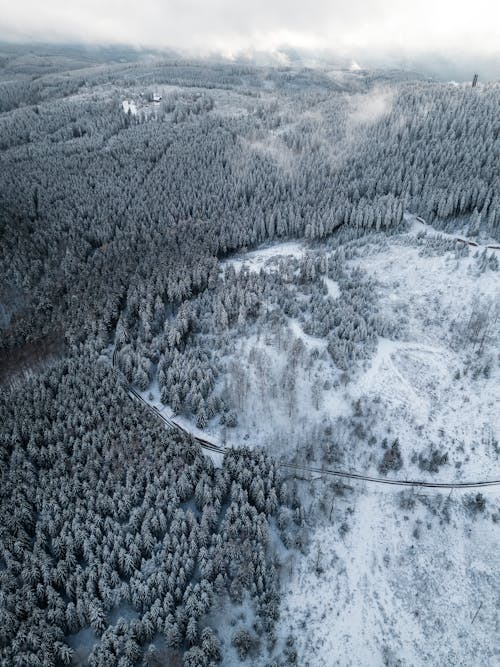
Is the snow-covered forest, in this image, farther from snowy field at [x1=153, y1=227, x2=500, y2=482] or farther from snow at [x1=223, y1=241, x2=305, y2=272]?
snow at [x1=223, y1=241, x2=305, y2=272]

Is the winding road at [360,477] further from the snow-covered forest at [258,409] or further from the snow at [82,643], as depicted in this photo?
the snow at [82,643]

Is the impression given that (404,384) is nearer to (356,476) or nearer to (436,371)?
(436,371)

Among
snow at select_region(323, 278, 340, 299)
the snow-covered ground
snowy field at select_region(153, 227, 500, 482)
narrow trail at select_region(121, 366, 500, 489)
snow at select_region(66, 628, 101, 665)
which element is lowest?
the snow-covered ground

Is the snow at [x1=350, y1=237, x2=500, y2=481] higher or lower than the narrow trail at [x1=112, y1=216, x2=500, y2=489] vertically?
higher

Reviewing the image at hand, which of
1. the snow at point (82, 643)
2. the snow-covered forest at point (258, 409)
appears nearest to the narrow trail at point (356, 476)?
the snow-covered forest at point (258, 409)

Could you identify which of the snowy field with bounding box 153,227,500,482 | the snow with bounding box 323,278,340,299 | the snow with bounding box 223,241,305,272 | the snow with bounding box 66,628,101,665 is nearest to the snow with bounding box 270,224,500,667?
the snowy field with bounding box 153,227,500,482

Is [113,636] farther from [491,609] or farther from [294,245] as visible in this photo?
[294,245]

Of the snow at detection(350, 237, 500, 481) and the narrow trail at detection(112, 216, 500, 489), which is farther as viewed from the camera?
the snow at detection(350, 237, 500, 481)

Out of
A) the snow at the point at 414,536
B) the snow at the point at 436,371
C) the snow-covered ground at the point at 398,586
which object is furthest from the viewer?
the snow at the point at 436,371

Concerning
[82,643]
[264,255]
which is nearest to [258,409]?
[82,643]
